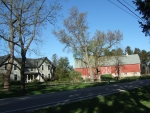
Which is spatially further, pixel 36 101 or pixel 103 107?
pixel 36 101

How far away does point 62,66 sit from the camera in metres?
57.5

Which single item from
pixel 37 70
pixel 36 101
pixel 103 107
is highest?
pixel 37 70

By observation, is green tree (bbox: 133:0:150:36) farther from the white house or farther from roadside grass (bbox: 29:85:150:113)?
the white house

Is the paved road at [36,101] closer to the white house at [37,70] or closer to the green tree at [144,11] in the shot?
the green tree at [144,11]

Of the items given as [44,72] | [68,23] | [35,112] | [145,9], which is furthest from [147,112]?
[44,72]

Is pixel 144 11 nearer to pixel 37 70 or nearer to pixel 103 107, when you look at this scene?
pixel 103 107

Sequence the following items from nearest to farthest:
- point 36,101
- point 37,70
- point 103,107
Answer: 1. point 103,107
2. point 36,101
3. point 37,70

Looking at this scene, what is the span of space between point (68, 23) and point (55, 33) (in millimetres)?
3960

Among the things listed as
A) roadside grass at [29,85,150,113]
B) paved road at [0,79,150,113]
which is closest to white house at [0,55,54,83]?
paved road at [0,79,150,113]

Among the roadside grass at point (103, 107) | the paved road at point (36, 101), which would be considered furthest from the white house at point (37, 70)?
the roadside grass at point (103, 107)

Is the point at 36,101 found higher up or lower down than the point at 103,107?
lower down

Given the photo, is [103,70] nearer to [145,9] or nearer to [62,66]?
[62,66]

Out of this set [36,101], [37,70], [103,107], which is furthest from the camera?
[37,70]

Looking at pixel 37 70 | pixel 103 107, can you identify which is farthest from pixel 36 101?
pixel 37 70
